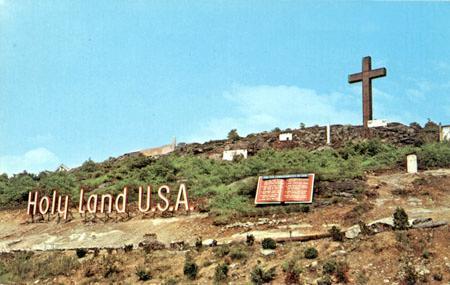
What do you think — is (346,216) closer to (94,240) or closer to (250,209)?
(250,209)

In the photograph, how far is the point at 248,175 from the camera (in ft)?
123

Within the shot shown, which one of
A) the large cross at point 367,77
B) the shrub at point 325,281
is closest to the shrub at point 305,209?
the shrub at point 325,281

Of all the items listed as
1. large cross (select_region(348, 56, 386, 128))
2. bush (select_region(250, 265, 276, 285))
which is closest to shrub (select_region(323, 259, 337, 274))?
bush (select_region(250, 265, 276, 285))

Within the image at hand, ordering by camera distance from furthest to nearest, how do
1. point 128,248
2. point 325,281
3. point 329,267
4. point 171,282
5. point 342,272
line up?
point 128,248, point 171,282, point 329,267, point 342,272, point 325,281

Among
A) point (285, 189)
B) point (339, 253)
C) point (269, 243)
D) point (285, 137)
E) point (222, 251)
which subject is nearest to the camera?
point (339, 253)

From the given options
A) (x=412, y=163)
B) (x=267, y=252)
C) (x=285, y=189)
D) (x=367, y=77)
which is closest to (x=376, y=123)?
(x=367, y=77)

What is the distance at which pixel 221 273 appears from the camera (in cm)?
2211

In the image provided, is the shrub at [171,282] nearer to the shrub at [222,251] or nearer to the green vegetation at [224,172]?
the shrub at [222,251]

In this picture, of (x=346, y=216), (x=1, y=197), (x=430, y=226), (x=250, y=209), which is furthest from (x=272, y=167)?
(x=1, y=197)

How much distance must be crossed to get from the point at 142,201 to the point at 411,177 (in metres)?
15.8

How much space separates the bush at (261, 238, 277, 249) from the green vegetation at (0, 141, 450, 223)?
247 inches

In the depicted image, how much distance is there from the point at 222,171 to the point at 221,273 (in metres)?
18.3

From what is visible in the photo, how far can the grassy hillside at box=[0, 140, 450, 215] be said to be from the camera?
34.5 m

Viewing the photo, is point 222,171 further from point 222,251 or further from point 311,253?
point 311,253
